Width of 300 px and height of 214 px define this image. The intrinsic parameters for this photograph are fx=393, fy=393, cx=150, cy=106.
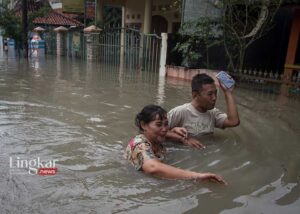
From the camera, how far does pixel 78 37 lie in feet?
71.4

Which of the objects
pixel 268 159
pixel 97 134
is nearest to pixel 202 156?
pixel 268 159

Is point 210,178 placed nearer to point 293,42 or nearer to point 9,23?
point 293,42

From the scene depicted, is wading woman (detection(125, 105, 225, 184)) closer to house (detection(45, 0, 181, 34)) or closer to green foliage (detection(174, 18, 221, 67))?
green foliage (detection(174, 18, 221, 67))

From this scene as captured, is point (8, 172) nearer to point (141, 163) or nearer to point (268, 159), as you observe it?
point (141, 163)

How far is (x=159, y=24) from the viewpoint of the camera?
20.6m

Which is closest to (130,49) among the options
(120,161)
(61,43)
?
(61,43)

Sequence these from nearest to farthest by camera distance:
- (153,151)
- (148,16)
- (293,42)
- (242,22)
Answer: (153,151) → (242,22) → (293,42) → (148,16)

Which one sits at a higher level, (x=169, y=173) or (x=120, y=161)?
(x=169, y=173)

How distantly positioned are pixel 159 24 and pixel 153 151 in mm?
17235

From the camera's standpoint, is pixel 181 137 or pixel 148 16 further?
pixel 148 16

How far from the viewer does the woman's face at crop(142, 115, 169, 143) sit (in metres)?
3.88

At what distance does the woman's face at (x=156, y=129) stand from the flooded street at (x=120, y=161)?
1.28 feet

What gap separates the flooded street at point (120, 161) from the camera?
10.7ft

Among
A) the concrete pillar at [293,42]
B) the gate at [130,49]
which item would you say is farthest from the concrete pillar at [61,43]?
the concrete pillar at [293,42]
